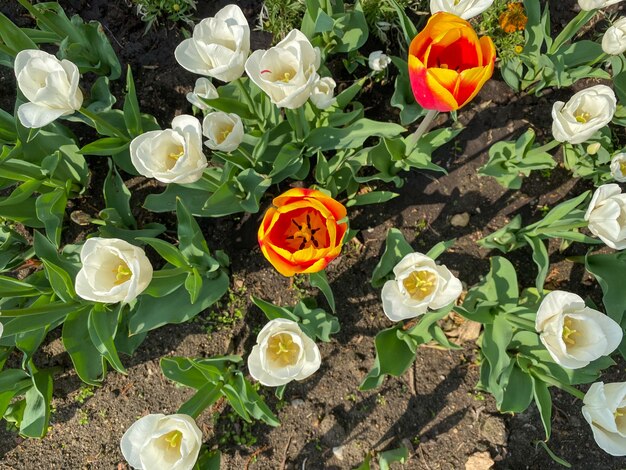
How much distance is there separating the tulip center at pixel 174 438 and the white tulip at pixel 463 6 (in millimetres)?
1740

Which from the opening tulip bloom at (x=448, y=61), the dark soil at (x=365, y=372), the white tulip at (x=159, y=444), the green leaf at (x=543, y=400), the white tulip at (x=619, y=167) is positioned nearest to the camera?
the opening tulip bloom at (x=448, y=61)

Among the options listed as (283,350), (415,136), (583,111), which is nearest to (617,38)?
(583,111)

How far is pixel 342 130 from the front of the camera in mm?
2156

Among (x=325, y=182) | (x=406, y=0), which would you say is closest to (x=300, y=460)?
(x=325, y=182)

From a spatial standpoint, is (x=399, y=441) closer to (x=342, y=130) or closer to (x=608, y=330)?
(x=608, y=330)

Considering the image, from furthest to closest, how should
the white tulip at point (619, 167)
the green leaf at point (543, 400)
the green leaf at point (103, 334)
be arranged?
the white tulip at point (619, 167) → the green leaf at point (543, 400) → the green leaf at point (103, 334)

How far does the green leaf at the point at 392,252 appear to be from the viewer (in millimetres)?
2150

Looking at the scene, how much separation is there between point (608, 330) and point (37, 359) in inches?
97.7

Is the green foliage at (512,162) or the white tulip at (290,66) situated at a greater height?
the white tulip at (290,66)

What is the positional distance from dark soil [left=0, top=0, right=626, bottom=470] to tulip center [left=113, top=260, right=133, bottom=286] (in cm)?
78

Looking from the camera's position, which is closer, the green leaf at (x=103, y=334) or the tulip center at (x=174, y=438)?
the tulip center at (x=174, y=438)

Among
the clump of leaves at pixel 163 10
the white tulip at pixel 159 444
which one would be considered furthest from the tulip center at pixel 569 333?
the clump of leaves at pixel 163 10

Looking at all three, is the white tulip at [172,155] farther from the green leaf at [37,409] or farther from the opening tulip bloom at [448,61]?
the green leaf at [37,409]

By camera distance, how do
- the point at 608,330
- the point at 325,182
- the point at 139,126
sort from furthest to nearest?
the point at 325,182 → the point at 139,126 → the point at 608,330
